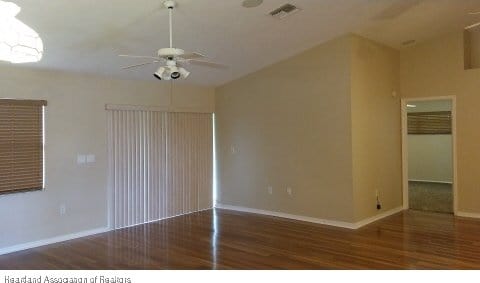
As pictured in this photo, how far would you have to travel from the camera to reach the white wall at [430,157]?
10.3 meters

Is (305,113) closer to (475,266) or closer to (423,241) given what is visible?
(423,241)

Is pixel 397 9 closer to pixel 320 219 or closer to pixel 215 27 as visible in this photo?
pixel 215 27

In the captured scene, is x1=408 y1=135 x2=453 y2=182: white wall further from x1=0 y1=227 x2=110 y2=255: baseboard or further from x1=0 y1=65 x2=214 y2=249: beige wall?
x1=0 y1=227 x2=110 y2=255: baseboard

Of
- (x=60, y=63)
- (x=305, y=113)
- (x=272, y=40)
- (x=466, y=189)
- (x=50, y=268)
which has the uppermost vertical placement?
(x=272, y=40)

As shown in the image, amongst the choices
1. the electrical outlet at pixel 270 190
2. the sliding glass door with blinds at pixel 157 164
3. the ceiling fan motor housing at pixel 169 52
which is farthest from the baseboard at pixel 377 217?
the ceiling fan motor housing at pixel 169 52

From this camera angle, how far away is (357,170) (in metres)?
6.01

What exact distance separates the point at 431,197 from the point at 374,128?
9.55 feet

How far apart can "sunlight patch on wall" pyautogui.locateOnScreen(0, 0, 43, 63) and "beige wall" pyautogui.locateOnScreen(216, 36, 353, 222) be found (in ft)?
15.3

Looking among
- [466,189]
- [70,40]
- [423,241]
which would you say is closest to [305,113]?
[423,241]

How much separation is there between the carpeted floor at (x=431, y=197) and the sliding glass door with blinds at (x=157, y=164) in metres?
4.08

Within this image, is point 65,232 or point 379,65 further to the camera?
point 379,65

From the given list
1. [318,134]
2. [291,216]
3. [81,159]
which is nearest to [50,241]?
[81,159]

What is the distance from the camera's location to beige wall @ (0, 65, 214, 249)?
501 cm

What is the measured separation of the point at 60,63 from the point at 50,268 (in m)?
2.55
